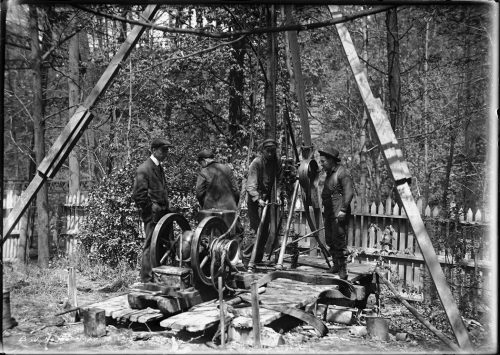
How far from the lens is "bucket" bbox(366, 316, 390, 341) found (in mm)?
5570

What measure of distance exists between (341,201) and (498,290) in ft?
13.2

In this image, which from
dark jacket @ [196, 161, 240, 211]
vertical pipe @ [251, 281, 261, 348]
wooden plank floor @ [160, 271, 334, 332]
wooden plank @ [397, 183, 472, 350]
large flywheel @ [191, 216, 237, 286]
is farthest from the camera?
dark jacket @ [196, 161, 240, 211]

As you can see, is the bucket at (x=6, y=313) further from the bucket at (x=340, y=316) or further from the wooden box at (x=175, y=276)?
the bucket at (x=340, y=316)

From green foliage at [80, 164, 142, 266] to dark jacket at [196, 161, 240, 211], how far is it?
2192 millimetres

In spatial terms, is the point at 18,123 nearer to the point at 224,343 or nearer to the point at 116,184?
the point at 116,184

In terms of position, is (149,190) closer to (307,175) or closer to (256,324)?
(307,175)

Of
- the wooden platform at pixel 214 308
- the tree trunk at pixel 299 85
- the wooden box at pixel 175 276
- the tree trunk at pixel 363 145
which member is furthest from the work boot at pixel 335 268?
the tree trunk at pixel 363 145

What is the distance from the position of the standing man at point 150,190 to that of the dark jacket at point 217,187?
0.95m

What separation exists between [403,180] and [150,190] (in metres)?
4.11

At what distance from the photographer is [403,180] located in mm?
4852

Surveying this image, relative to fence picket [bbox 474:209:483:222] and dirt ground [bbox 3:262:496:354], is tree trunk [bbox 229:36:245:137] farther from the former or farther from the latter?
dirt ground [bbox 3:262:496:354]

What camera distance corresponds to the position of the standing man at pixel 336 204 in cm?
682

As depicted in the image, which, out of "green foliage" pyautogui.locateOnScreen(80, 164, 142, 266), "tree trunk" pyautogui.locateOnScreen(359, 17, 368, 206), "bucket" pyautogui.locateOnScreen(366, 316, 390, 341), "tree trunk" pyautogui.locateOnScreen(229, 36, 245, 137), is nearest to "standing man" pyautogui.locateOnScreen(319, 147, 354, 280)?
"bucket" pyautogui.locateOnScreen(366, 316, 390, 341)

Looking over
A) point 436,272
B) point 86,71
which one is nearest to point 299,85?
point 436,272
